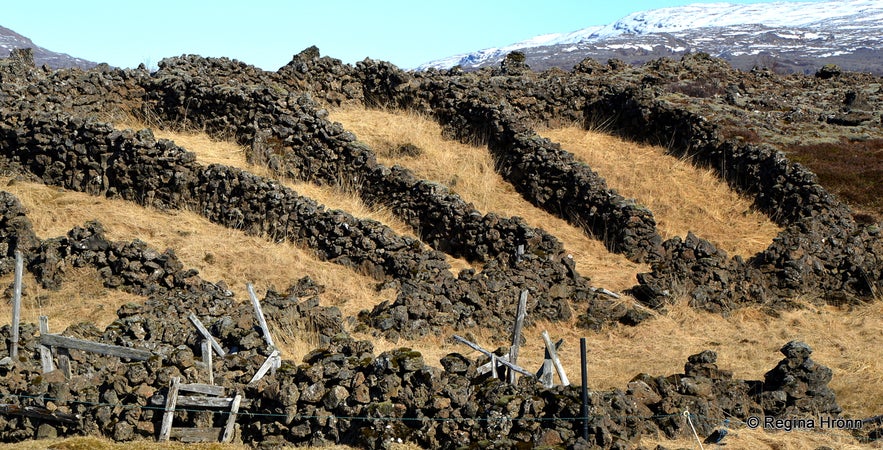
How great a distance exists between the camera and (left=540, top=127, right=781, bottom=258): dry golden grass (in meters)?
25.9

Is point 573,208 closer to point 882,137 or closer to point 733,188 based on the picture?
point 733,188

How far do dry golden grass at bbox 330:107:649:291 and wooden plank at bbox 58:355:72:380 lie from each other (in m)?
12.6

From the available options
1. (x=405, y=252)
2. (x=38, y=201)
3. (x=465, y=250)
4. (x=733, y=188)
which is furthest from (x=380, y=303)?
(x=733, y=188)

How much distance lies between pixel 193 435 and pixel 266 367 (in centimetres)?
150

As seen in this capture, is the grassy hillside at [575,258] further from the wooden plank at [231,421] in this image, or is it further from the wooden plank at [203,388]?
the wooden plank at [231,421]

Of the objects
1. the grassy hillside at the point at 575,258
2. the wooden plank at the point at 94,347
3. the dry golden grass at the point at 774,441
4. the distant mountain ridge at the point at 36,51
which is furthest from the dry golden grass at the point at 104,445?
the distant mountain ridge at the point at 36,51

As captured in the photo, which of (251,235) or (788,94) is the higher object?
(788,94)

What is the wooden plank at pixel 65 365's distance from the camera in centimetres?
1425

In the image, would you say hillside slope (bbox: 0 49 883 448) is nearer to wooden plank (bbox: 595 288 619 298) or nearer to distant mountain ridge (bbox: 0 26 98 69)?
wooden plank (bbox: 595 288 619 298)

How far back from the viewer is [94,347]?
14.5m

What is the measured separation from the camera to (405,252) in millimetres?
21938

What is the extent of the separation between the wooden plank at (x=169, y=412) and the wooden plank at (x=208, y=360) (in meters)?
0.71

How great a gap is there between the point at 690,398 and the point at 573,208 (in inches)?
525

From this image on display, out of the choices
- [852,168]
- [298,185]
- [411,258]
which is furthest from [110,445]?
[852,168]
